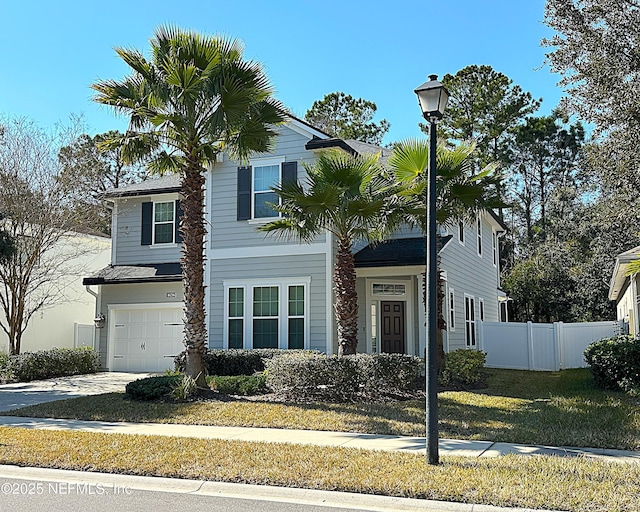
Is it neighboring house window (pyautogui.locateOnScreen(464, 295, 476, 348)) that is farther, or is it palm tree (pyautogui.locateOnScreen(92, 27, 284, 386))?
neighboring house window (pyautogui.locateOnScreen(464, 295, 476, 348))

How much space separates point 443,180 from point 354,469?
835 cm

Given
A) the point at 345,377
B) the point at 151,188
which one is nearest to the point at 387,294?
the point at 345,377

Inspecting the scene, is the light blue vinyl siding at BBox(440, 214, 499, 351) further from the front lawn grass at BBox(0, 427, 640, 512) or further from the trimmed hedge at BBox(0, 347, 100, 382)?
the trimmed hedge at BBox(0, 347, 100, 382)

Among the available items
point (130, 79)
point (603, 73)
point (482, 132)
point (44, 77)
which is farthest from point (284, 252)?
point (482, 132)

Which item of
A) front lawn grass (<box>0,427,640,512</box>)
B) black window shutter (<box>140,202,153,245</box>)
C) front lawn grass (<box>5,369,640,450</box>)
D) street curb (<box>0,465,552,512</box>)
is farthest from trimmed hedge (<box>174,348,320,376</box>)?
street curb (<box>0,465,552,512</box>)

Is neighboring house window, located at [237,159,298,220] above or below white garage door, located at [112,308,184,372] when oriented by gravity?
above

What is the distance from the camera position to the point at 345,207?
14.0 metres

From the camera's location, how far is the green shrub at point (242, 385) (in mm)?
14375

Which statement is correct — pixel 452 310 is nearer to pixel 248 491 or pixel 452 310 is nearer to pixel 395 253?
pixel 395 253

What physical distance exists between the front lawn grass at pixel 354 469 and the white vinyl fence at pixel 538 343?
14.9 meters

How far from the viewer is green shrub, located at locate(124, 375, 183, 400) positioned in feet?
44.7

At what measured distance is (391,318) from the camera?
1950 cm

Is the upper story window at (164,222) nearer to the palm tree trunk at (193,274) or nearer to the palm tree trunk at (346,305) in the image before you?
the palm tree trunk at (193,274)

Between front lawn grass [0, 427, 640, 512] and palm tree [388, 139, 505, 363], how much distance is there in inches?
286
